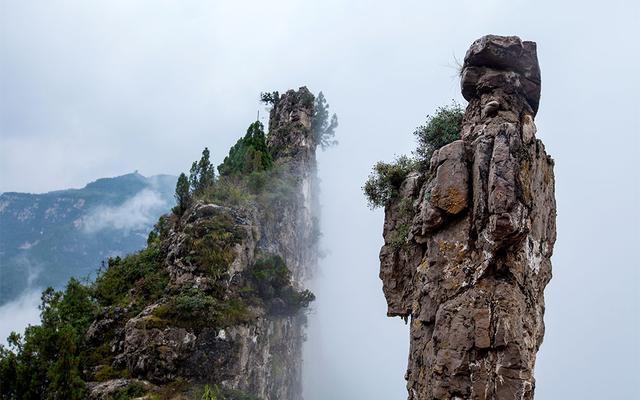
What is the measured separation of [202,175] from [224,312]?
53.8 feet

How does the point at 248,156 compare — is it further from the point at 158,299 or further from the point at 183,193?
the point at 158,299

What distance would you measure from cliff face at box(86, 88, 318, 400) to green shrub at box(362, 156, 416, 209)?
1565cm

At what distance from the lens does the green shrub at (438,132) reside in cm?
2311

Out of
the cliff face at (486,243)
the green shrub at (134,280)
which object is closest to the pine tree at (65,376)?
the green shrub at (134,280)

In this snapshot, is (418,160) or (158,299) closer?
(418,160)

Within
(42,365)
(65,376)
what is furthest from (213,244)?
(42,365)

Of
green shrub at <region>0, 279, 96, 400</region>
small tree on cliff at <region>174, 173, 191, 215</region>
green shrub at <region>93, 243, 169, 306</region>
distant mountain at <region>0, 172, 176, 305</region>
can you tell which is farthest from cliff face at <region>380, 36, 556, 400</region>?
distant mountain at <region>0, 172, 176, 305</region>

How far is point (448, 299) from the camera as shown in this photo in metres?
17.2

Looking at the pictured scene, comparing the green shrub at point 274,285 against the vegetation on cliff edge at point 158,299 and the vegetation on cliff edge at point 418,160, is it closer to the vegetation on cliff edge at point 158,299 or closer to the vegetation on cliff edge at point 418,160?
the vegetation on cliff edge at point 158,299

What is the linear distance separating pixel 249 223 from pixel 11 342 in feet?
63.7

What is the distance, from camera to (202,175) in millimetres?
47125

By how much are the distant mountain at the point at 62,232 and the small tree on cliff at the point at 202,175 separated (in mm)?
117293

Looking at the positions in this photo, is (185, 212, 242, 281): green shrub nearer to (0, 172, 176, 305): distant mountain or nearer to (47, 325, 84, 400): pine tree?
(47, 325, 84, 400): pine tree

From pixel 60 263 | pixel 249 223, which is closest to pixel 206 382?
pixel 249 223
